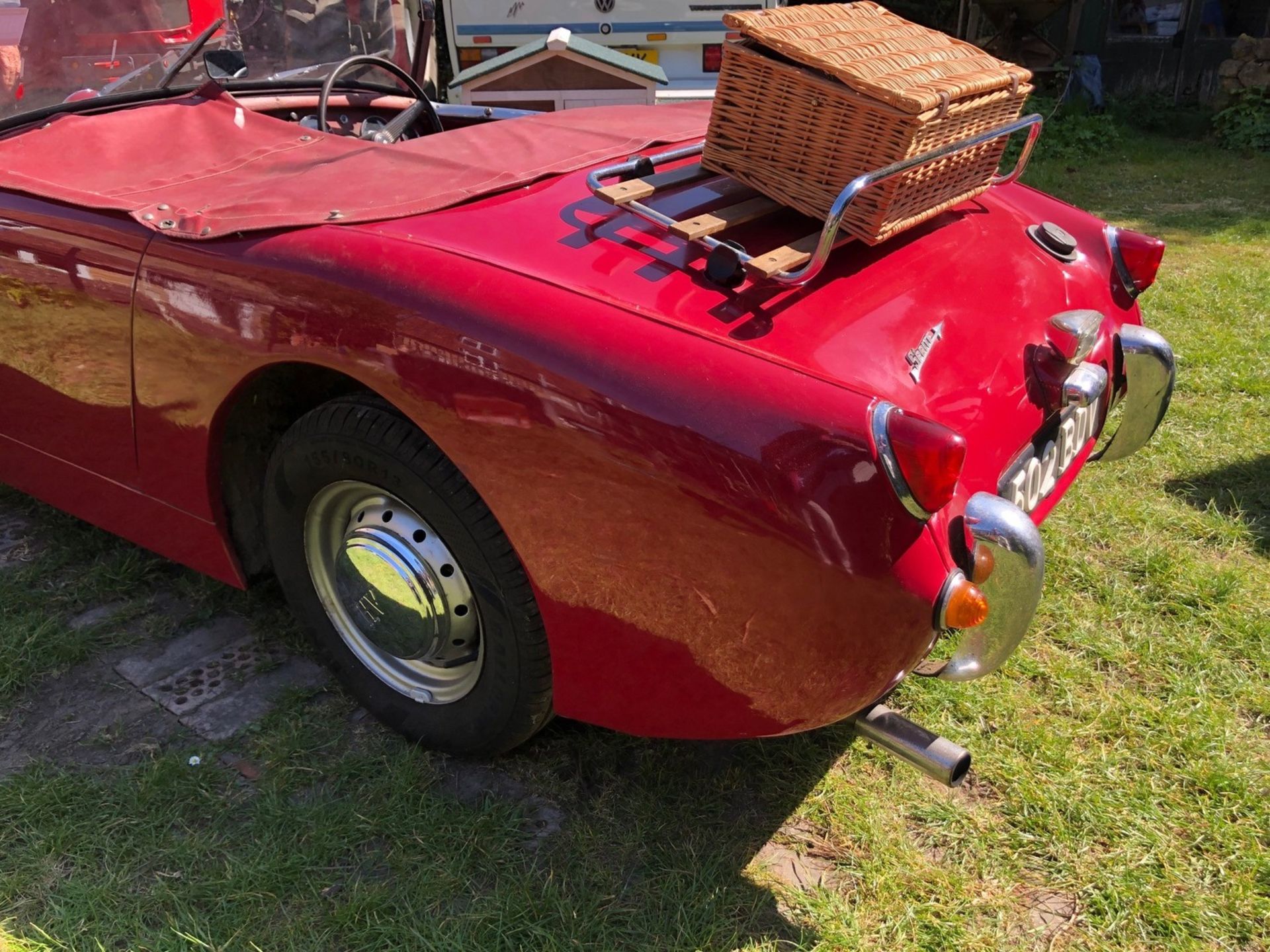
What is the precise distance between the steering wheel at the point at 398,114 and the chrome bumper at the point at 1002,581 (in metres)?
2.04

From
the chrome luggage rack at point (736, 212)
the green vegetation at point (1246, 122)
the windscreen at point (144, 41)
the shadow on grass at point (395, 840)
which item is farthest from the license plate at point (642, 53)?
the shadow on grass at point (395, 840)

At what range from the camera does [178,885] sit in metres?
1.95

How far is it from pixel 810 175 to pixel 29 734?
6.87ft

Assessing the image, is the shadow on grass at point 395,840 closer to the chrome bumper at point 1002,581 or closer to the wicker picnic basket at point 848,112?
the chrome bumper at point 1002,581

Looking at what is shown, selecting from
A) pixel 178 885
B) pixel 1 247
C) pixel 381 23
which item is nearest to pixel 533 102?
pixel 381 23

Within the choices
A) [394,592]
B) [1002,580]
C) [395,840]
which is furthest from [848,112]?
[395,840]

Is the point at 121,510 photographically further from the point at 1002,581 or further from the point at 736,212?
the point at 1002,581

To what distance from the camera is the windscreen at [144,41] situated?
9.30 ft

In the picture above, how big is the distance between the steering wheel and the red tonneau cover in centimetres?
28

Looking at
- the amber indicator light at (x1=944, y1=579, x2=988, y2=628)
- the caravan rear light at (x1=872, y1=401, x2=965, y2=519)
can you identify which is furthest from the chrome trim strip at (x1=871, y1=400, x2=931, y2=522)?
the amber indicator light at (x1=944, y1=579, x2=988, y2=628)

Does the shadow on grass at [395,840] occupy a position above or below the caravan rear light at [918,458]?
below

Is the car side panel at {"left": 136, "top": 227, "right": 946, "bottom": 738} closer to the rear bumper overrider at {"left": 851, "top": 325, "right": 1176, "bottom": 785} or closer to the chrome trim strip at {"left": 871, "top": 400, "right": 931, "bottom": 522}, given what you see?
the chrome trim strip at {"left": 871, "top": 400, "right": 931, "bottom": 522}

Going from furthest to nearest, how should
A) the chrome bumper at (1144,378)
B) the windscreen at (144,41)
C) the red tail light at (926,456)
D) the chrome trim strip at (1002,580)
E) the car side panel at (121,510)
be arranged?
the windscreen at (144,41) < the chrome bumper at (1144,378) < the car side panel at (121,510) < the chrome trim strip at (1002,580) < the red tail light at (926,456)

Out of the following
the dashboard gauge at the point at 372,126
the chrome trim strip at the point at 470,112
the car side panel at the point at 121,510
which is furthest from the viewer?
the chrome trim strip at the point at 470,112
